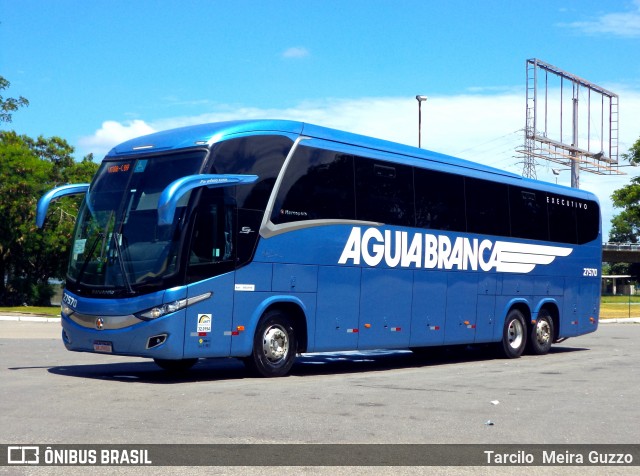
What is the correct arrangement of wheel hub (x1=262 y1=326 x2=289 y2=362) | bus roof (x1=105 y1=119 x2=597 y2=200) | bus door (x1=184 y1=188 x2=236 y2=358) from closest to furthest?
bus door (x1=184 y1=188 x2=236 y2=358) → bus roof (x1=105 y1=119 x2=597 y2=200) → wheel hub (x1=262 y1=326 x2=289 y2=362)

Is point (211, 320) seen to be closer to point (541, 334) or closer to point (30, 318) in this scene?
point (541, 334)

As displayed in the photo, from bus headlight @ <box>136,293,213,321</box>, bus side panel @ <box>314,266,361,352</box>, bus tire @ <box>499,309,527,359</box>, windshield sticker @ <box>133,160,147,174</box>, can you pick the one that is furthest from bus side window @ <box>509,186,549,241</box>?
bus headlight @ <box>136,293,213,321</box>

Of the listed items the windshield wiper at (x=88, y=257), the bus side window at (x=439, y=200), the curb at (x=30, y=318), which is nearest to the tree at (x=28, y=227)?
the curb at (x=30, y=318)

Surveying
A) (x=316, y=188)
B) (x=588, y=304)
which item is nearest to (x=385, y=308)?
(x=316, y=188)

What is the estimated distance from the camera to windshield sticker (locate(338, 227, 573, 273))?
17141 millimetres

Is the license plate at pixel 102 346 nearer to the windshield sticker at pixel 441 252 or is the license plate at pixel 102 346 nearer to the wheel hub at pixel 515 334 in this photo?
the windshield sticker at pixel 441 252

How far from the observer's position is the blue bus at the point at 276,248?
45.8ft

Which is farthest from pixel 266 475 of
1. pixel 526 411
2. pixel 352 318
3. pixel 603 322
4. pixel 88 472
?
pixel 603 322

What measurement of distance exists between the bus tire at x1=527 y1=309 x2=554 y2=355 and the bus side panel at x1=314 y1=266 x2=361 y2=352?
702cm

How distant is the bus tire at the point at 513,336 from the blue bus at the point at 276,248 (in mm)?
613

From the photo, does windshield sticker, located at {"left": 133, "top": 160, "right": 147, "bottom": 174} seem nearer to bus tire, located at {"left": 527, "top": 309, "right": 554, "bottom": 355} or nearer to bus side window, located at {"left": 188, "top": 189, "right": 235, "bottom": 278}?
bus side window, located at {"left": 188, "top": 189, "right": 235, "bottom": 278}

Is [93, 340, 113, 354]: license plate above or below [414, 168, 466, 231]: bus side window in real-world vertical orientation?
below

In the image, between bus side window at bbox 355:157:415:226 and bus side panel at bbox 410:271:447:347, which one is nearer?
A: bus side window at bbox 355:157:415:226

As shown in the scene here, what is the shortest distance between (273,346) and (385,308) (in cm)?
305
